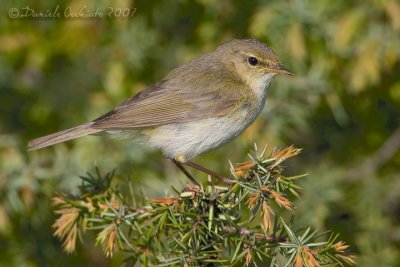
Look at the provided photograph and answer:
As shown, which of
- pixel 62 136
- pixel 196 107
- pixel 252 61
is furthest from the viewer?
pixel 252 61

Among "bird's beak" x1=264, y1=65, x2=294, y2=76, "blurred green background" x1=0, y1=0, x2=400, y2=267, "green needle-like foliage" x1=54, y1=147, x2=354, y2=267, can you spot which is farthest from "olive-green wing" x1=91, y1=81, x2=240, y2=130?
"green needle-like foliage" x1=54, y1=147, x2=354, y2=267

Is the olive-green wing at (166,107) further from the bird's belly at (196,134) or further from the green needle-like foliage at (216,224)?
the green needle-like foliage at (216,224)

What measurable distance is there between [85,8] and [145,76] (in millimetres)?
653

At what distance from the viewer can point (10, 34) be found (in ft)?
17.8

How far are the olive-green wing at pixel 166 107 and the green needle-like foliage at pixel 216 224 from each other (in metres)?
1.00

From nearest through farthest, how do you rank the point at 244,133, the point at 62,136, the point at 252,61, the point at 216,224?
the point at 216,224, the point at 62,136, the point at 252,61, the point at 244,133

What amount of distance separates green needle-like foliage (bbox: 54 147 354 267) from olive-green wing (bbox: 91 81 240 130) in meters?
1.00

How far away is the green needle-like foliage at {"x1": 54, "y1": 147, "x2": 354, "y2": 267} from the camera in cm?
308

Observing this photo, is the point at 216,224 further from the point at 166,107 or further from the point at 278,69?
the point at 278,69

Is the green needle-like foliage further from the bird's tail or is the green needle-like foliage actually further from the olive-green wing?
the olive-green wing

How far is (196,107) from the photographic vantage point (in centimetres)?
470

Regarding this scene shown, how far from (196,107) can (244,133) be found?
0.50m

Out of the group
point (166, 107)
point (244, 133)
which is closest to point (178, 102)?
point (166, 107)

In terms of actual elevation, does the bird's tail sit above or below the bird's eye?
above
